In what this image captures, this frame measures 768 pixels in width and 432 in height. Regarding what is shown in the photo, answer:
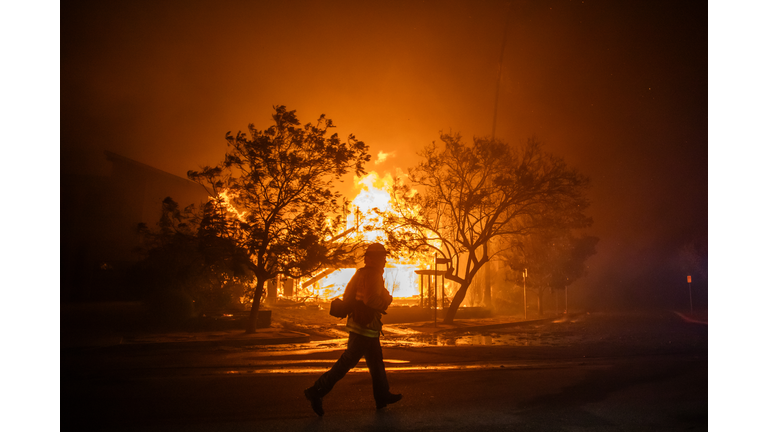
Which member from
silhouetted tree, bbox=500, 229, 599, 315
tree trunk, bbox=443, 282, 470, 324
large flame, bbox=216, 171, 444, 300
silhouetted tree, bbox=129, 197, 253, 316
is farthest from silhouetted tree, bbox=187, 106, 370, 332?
silhouetted tree, bbox=500, 229, 599, 315

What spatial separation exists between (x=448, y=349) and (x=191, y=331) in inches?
305

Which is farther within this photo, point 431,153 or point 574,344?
point 431,153

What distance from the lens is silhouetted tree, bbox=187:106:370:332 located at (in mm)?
13164

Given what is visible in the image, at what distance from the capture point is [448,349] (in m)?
10.9

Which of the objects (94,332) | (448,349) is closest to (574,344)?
(448,349)

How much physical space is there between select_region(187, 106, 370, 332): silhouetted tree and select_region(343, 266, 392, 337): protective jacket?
26.8ft

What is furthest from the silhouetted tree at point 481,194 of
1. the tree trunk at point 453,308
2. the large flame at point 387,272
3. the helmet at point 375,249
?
the helmet at point 375,249

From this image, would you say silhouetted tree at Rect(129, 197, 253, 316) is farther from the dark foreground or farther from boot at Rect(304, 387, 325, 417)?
boot at Rect(304, 387, 325, 417)

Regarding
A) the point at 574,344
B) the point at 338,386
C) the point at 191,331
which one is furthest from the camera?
the point at 191,331

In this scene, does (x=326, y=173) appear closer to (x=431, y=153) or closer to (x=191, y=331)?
(x=191, y=331)

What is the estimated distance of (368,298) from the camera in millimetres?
5012

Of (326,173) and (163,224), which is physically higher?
(326,173)

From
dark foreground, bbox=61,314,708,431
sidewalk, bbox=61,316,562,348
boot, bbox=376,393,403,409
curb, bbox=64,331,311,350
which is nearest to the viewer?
dark foreground, bbox=61,314,708,431

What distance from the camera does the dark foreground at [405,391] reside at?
470 centimetres
